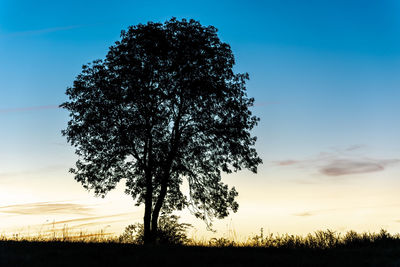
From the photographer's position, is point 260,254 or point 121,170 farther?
point 121,170

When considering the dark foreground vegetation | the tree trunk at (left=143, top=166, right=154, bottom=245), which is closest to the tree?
the tree trunk at (left=143, top=166, right=154, bottom=245)

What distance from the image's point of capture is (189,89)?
24.0 meters

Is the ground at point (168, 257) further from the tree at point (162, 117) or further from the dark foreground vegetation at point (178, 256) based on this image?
the tree at point (162, 117)

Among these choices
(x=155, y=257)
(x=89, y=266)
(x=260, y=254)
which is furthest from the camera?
(x=260, y=254)

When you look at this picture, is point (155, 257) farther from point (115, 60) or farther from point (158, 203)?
point (115, 60)

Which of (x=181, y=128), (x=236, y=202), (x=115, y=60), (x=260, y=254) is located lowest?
(x=260, y=254)

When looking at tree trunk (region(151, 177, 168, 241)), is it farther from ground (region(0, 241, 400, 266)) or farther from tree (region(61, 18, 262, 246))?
ground (region(0, 241, 400, 266))

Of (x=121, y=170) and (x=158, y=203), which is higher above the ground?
(x=121, y=170)

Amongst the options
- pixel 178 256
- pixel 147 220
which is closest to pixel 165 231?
pixel 147 220

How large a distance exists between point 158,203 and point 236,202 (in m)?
5.04

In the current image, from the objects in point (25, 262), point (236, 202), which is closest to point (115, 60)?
point (236, 202)

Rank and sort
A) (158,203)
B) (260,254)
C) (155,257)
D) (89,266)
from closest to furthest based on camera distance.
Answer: (89,266)
(155,257)
(260,254)
(158,203)

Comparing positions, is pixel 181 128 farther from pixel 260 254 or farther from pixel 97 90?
pixel 260 254

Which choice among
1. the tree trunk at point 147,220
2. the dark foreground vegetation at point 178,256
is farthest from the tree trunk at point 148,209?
the dark foreground vegetation at point 178,256
